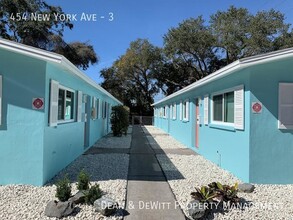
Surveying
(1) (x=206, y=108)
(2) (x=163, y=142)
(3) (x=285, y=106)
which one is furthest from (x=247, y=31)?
(3) (x=285, y=106)

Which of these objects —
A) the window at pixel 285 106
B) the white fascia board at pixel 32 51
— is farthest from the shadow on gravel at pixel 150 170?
the white fascia board at pixel 32 51

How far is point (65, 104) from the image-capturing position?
8.00 meters

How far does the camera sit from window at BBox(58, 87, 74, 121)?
7.56m

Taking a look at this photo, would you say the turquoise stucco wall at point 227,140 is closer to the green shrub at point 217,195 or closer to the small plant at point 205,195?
the green shrub at point 217,195

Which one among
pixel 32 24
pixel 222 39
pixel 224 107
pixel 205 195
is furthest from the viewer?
pixel 222 39

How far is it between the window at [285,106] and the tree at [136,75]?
3411 centimetres

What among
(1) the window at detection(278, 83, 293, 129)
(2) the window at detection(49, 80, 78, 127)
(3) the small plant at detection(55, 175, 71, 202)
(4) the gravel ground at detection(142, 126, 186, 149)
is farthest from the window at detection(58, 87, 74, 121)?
(4) the gravel ground at detection(142, 126, 186, 149)

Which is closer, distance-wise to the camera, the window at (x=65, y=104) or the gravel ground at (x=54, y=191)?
the gravel ground at (x=54, y=191)

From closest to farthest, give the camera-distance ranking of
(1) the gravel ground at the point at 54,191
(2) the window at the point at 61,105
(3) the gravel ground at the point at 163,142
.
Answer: (1) the gravel ground at the point at 54,191 → (2) the window at the point at 61,105 → (3) the gravel ground at the point at 163,142

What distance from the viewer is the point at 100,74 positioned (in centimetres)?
4606

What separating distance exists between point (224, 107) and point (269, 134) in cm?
201

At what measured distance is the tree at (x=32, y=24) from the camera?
22.0 meters

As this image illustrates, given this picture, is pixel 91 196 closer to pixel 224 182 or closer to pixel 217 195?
pixel 217 195

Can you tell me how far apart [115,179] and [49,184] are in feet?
4.69
